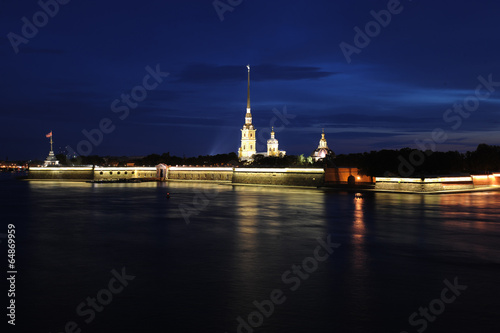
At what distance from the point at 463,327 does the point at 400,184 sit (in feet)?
176

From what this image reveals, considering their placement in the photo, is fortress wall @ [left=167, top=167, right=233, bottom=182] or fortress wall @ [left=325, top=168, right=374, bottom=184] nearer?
fortress wall @ [left=325, top=168, right=374, bottom=184]

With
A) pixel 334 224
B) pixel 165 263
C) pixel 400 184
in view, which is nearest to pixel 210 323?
pixel 165 263

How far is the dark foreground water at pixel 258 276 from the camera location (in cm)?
1205

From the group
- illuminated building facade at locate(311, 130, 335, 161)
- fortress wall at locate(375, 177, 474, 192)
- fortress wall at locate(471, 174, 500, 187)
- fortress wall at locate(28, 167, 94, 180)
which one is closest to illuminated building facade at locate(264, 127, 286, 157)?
illuminated building facade at locate(311, 130, 335, 161)

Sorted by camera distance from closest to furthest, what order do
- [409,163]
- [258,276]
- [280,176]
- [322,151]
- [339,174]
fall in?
[258,276] → [409,163] → [339,174] → [280,176] → [322,151]

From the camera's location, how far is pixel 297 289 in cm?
1492

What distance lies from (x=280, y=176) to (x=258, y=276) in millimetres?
69803

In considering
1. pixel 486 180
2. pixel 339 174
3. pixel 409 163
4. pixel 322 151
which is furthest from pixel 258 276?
pixel 322 151

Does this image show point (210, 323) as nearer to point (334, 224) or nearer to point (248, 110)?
point (334, 224)

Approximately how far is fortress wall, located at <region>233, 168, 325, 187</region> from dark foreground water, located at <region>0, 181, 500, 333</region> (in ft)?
153

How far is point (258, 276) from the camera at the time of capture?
1641 centimetres

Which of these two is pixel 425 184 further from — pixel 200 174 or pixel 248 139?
pixel 248 139

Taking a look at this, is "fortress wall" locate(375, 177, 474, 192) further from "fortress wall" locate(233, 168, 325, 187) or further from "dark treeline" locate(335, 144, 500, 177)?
"fortress wall" locate(233, 168, 325, 187)

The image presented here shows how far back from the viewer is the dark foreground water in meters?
12.0
